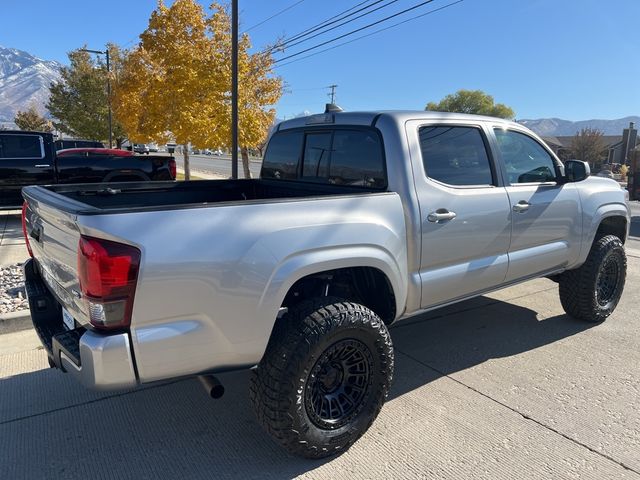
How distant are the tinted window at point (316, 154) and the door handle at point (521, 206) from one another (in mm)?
1478

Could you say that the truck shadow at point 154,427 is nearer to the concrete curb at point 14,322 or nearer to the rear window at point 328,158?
the concrete curb at point 14,322

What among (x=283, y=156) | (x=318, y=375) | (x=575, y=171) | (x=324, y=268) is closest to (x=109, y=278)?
(x=324, y=268)

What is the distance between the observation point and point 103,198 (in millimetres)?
3664

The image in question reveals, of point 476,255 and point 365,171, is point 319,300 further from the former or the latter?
point 476,255

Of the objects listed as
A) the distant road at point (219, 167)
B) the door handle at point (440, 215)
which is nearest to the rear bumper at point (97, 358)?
the door handle at point (440, 215)

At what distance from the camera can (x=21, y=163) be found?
10211mm

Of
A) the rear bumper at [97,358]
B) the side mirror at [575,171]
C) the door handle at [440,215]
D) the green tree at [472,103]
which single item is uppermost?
the green tree at [472,103]

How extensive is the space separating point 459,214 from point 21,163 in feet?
33.0

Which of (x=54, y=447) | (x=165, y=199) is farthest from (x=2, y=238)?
(x=54, y=447)

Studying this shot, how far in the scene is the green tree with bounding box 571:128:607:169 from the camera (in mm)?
62938

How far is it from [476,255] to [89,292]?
2.54m

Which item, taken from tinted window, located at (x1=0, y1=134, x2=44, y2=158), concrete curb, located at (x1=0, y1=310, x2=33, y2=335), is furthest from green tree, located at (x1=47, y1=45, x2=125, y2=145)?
concrete curb, located at (x1=0, y1=310, x2=33, y2=335)

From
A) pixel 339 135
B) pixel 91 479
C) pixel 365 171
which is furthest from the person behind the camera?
pixel 339 135

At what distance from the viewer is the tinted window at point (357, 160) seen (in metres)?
3.22
